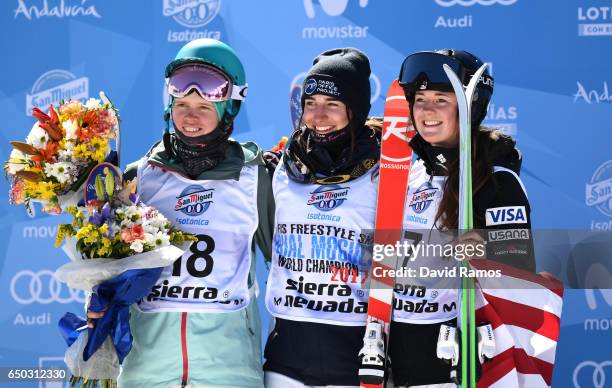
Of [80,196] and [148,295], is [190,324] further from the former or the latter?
[80,196]

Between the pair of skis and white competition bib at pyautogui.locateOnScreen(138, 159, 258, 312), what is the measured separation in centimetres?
57

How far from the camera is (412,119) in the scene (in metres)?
3.43

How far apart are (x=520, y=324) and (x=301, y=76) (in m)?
2.46

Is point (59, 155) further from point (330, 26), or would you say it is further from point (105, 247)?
point (330, 26)

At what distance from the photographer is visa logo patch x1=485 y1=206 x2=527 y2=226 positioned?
3.03 m

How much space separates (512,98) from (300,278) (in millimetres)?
2068

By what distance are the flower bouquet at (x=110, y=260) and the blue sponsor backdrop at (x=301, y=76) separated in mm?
1777

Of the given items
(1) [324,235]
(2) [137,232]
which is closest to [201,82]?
(2) [137,232]

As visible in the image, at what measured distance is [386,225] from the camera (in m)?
3.30

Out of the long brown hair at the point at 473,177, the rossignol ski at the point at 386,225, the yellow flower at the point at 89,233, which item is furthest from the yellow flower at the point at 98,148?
the long brown hair at the point at 473,177

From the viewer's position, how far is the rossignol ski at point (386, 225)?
3.18 m

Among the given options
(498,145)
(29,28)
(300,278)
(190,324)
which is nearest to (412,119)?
(498,145)

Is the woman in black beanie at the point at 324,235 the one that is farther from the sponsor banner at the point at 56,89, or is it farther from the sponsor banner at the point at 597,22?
the sponsor banner at the point at 56,89

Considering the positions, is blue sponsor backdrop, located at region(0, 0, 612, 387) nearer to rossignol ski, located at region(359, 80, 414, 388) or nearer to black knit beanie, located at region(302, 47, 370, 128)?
black knit beanie, located at region(302, 47, 370, 128)
